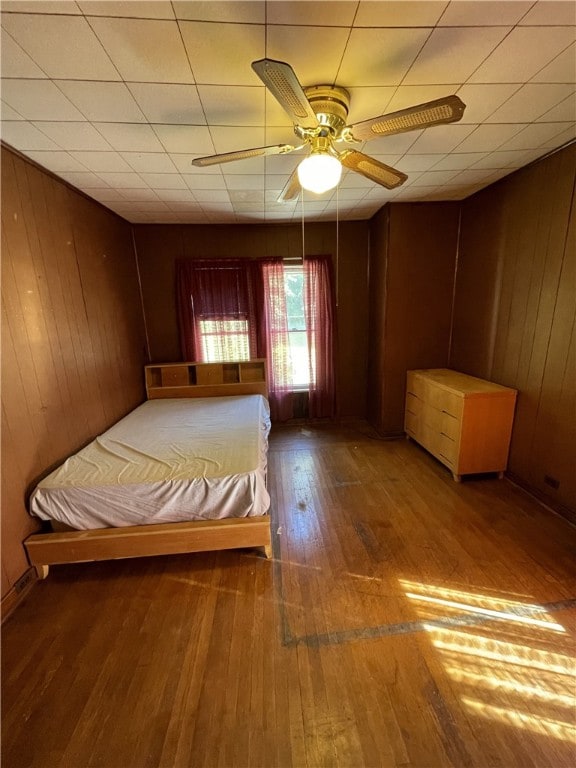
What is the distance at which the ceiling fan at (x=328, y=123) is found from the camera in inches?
44.1

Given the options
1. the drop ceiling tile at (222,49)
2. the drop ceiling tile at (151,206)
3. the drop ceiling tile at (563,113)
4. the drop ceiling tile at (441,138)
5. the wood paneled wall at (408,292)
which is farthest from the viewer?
the wood paneled wall at (408,292)

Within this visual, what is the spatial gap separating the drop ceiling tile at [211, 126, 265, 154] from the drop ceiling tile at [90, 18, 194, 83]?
432mm

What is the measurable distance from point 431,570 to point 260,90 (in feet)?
9.08

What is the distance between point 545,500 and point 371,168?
2.74 metres

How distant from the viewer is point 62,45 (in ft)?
4.02

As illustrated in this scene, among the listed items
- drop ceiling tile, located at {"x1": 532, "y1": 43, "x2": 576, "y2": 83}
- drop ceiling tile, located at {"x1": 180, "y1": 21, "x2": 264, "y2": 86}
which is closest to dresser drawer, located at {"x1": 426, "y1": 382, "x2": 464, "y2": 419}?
drop ceiling tile, located at {"x1": 532, "y1": 43, "x2": 576, "y2": 83}

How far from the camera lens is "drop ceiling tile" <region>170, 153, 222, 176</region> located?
2143 millimetres

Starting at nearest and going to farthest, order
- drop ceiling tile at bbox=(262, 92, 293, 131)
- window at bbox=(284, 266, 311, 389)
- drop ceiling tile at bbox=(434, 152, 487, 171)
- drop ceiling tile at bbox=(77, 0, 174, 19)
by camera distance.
Result: 1. drop ceiling tile at bbox=(77, 0, 174, 19)
2. drop ceiling tile at bbox=(262, 92, 293, 131)
3. drop ceiling tile at bbox=(434, 152, 487, 171)
4. window at bbox=(284, 266, 311, 389)

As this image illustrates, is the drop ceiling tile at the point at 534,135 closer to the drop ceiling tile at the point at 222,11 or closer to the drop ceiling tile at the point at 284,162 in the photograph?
the drop ceiling tile at the point at 284,162

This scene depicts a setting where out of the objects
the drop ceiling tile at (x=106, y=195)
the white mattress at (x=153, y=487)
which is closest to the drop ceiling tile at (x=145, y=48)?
the drop ceiling tile at (x=106, y=195)

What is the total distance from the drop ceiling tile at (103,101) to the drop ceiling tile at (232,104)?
36 centimetres

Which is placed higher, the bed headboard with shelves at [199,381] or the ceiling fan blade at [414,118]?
the ceiling fan blade at [414,118]

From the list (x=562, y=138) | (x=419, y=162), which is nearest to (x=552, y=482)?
(x=562, y=138)

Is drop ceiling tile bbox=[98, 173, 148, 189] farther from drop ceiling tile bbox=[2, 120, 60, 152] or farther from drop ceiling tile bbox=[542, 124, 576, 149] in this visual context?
drop ceiling tile bbox=[542, 124, 576, 149]
